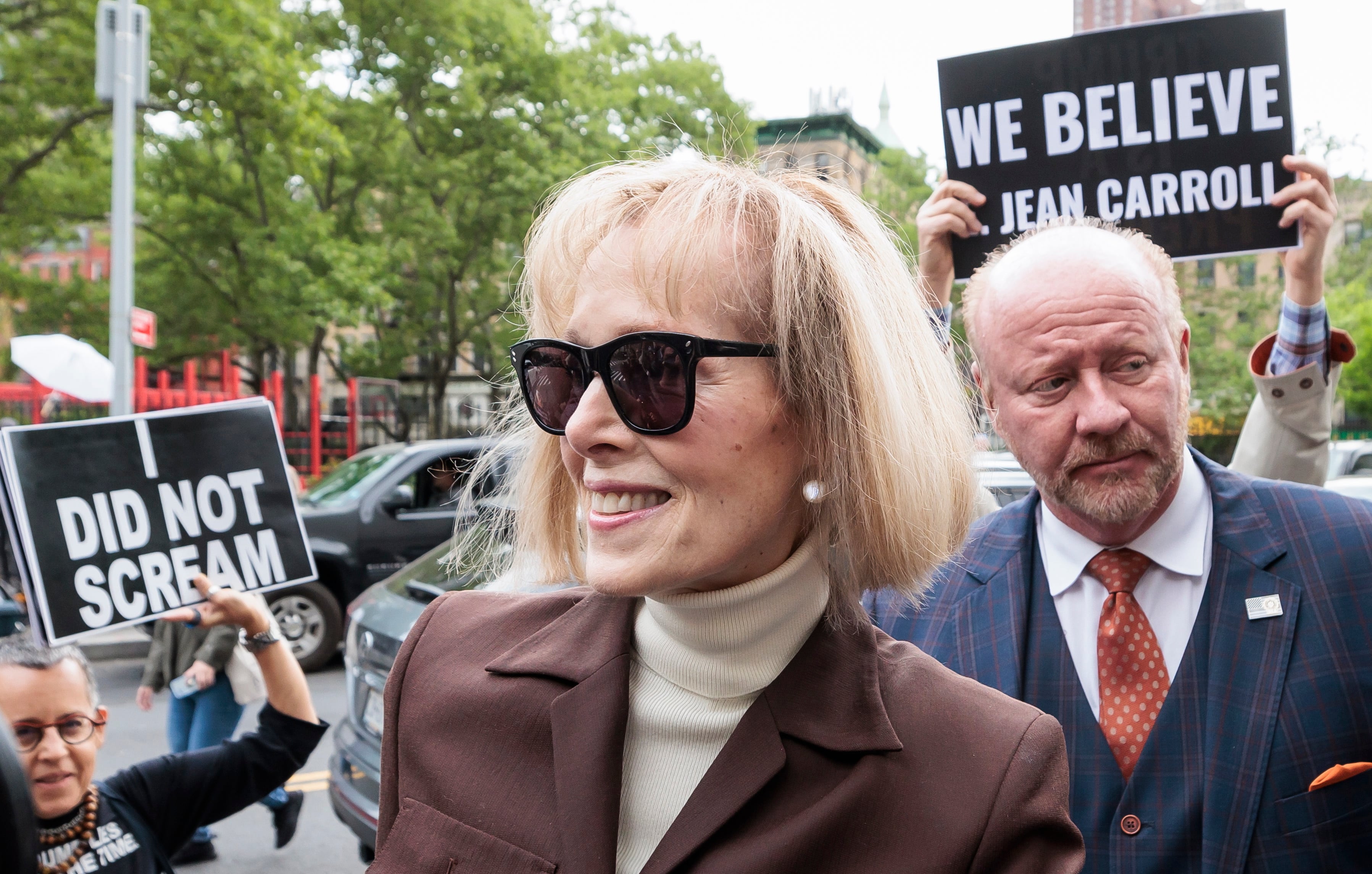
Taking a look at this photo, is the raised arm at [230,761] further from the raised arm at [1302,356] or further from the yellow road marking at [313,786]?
the yellow road marking at [313,786]

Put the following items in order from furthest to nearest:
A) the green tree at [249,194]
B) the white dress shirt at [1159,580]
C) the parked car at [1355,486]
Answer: the green tree at [249,194] < the parked car at [1355,486] < the white dress shirt at [1159,580]

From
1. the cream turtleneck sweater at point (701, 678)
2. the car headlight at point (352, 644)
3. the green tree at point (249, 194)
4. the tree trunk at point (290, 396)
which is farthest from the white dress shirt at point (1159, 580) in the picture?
the tree trunk at point (290, 396)

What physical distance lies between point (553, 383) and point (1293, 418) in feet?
5.92

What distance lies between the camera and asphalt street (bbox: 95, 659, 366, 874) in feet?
17.2

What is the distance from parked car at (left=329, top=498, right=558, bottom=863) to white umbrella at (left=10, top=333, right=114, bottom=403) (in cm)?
595

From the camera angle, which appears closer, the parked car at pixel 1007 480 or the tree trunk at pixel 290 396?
the parked car at pixel 1007 480

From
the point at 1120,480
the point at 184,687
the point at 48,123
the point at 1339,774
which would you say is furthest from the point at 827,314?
the point at 48,123

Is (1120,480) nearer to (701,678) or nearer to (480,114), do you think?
(701,678)

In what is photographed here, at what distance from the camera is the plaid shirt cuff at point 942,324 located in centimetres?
164

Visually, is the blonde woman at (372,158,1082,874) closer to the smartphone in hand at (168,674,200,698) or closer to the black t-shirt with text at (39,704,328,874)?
the black t-shirt with text at (39,704,328,874)

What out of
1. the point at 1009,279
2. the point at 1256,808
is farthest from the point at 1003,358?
the point at 1256,808

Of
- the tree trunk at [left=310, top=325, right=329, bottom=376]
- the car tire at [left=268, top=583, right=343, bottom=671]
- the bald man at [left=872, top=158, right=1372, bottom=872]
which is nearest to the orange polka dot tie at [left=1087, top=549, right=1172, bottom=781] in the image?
the bald man at [left=872, top=158, right=1372, bottom=872]

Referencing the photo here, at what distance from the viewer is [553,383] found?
1.44m

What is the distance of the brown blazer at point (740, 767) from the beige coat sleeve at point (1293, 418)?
141 cm
